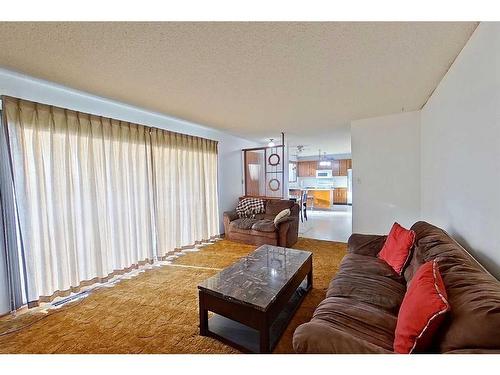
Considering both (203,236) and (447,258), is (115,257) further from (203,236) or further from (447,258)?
→ (447,258)

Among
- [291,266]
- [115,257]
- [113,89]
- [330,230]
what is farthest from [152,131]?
[330,230]

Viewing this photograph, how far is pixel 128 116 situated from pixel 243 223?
2.58 meters

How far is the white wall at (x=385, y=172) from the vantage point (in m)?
3.56

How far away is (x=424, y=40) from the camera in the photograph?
1.66m

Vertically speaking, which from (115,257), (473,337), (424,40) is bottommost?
(115,257)

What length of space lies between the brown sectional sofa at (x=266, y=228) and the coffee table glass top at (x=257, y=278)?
134 cm

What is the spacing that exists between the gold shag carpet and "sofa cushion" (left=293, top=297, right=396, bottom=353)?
0.52 meters

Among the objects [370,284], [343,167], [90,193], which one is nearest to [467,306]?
[370,284]

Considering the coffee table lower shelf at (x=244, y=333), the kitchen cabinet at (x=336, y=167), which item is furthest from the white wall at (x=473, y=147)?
the kitchen cabinet at (x=336, y=167)

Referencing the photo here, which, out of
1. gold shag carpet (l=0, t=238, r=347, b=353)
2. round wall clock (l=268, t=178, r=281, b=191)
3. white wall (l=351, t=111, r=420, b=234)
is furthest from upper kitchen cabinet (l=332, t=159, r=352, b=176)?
gold shag carpet (l=0, t=238, r=347, b=353)

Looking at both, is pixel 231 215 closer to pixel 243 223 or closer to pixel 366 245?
pixel 243 223

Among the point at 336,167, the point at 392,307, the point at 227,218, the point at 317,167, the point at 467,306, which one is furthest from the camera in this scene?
the point at 317,167

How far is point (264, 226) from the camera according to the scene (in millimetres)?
3984

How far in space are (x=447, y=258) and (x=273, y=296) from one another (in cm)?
112
